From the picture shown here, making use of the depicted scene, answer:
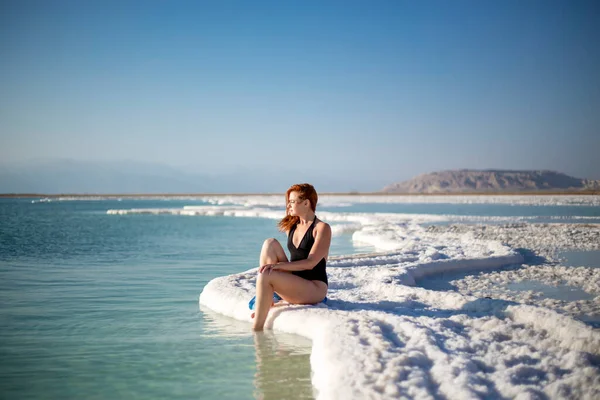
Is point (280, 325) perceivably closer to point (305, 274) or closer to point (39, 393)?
point (305, 274)

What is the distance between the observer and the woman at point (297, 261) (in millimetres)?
5223

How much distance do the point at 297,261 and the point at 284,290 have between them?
38 centimetres

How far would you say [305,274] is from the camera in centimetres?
550

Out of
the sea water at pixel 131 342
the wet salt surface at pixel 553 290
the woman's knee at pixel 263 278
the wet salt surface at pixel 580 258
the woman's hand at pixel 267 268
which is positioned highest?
the woman's hand at pixel 267 268

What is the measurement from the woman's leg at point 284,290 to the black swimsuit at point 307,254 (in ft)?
0.22

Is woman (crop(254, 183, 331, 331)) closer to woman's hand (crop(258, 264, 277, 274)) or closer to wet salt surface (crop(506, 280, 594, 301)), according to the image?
woman's hand (crop(258, 264, 277, 274))

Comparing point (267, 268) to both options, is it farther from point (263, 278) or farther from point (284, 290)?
point (284, 290)

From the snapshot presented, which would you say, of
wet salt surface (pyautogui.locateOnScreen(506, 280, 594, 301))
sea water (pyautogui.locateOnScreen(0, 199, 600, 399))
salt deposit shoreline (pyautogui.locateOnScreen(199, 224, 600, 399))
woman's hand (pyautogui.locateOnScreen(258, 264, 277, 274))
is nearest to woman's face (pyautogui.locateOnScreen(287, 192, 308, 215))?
woman's hand (pyautogui.locateOnScreen(258, 264, 277, 274))

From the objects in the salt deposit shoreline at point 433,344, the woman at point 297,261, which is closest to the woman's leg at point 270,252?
the woman at point 297,261

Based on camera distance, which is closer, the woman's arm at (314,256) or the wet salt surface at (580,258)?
the woman's arm at (314,256)

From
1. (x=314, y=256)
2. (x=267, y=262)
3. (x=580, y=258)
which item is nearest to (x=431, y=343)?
(x=314, y=256)

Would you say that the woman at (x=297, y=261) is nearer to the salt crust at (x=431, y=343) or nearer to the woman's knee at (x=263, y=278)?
the woman's knee at (x=263, y=278)

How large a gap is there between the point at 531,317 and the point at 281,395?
8.53ft

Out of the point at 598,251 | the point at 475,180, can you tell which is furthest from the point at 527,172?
the point at 598,251
